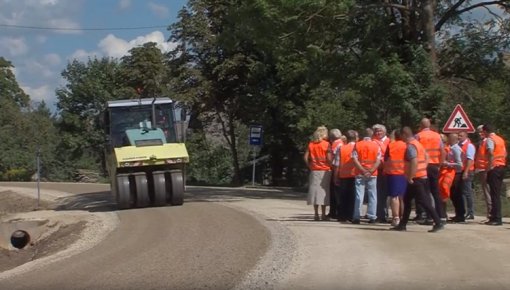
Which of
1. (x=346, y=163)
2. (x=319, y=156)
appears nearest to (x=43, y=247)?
(x=319, y=156)

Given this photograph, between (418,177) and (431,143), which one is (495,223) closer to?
(431,143)

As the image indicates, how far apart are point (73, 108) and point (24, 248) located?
4852 centimetres

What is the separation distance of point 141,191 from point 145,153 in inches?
41.9

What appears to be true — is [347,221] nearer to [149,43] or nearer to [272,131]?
[272,131]

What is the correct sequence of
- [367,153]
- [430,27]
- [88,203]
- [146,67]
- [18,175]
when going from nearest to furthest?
[367,153] → [430,27] → [88,203] → [146,67] → [18,175]

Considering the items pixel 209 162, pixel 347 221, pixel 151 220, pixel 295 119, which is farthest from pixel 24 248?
pixel 209 162

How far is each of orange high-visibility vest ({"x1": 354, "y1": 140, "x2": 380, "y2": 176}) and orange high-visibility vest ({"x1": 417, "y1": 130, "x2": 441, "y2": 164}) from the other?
934 millimetres

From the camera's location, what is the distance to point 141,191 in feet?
64.8

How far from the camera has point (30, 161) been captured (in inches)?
2371

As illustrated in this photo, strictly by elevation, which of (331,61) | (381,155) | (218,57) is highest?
(218,57)

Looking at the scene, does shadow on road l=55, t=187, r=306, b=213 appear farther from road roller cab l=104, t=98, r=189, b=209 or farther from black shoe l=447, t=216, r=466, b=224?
black shoe l=447, t=216, r=466, b=224

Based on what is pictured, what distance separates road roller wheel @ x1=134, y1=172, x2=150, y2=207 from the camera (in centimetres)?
1975

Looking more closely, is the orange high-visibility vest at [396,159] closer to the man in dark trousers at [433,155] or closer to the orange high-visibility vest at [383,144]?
the man in dark trousers at [433,155]

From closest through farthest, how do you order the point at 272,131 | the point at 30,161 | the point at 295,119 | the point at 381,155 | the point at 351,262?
1. the point at 351,262
2. the point at 381,155
3. the point at 295,119
4. the point at 272,131
5. the point at 30,161
